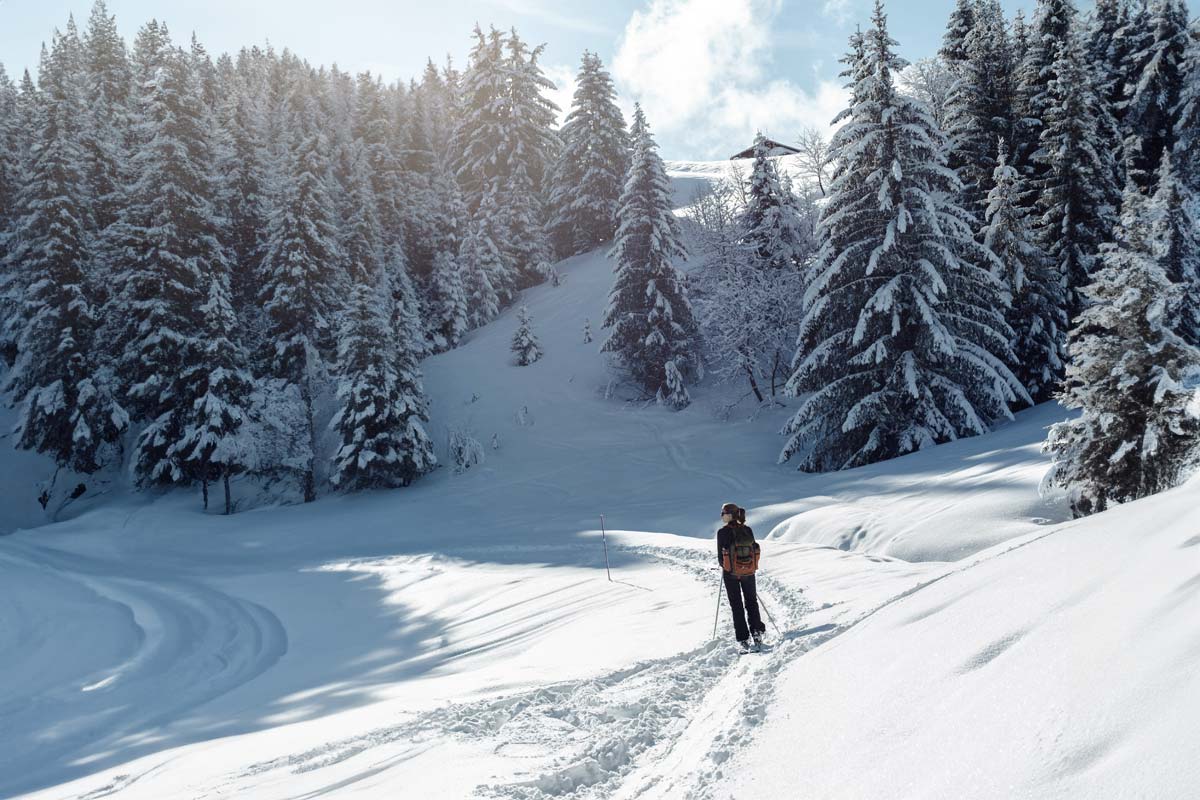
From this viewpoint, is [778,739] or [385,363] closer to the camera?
Result: [778,739]

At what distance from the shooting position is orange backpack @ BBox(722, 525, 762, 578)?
27.5 feet

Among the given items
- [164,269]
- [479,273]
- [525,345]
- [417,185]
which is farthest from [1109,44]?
[164,269]

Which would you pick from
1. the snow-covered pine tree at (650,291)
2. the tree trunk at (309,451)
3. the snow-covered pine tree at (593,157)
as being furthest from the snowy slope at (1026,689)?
the snow-covered pine tree at (593,157)

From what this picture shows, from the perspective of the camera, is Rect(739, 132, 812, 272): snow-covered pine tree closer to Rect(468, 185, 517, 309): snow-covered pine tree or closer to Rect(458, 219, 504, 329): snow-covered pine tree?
Rect(458, 219, 504, 329): snow-covered pine tree

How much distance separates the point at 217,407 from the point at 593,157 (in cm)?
3335

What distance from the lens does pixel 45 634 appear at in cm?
1579

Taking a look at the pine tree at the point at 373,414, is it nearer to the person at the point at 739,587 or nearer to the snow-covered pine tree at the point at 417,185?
the snow-covered pine tree at the point at 417,185

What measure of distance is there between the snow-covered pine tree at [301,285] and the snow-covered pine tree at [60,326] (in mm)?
7997

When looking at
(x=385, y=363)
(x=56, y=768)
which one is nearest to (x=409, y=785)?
(x=56, y=768)

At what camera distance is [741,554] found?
845 cm

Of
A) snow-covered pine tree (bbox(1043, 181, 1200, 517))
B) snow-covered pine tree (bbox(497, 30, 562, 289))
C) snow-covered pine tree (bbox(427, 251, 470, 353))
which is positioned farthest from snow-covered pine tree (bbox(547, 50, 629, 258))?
snow-covered pine tree (bbox(1043, 181, 1200, 517))

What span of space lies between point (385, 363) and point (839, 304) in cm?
1917

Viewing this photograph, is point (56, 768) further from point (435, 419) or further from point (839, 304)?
point (435, 419)

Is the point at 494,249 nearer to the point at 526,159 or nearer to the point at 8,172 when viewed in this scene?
the point at 526,159
